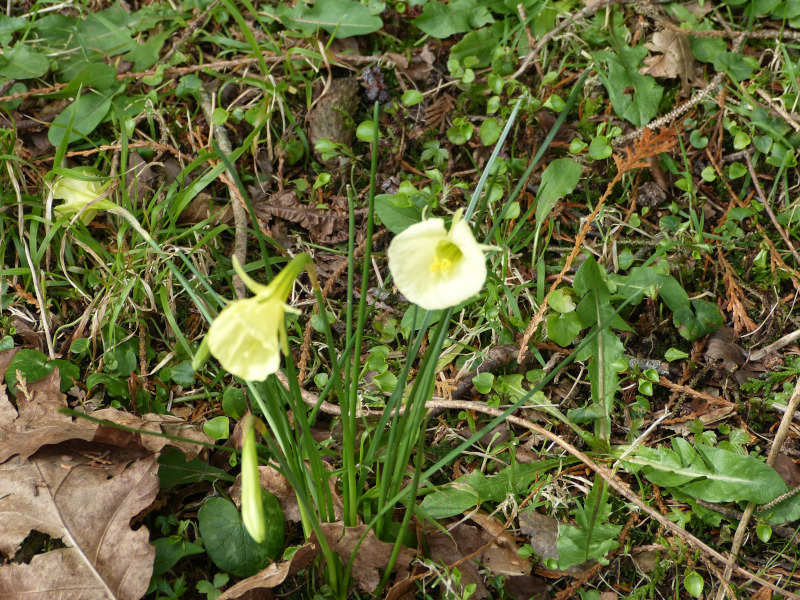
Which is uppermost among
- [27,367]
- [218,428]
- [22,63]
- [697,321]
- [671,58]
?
[22,63]

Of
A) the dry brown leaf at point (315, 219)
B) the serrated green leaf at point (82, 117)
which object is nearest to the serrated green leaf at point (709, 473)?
the dry brown leaf at point (315, 219)

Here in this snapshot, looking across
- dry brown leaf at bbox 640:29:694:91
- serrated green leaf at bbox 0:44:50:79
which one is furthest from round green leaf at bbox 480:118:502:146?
serrated green leaf at bbox 0:44:50:79

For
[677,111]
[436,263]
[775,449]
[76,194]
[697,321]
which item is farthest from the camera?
[677,111]

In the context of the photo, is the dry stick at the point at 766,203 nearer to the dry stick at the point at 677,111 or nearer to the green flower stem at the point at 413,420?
the dry stick at the point at 677,111

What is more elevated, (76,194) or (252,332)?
(252,332)

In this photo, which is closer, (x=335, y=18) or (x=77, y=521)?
(x=77, y=521)

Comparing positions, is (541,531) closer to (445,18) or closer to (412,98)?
(412,98)

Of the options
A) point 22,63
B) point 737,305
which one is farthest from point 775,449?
point 22,63
